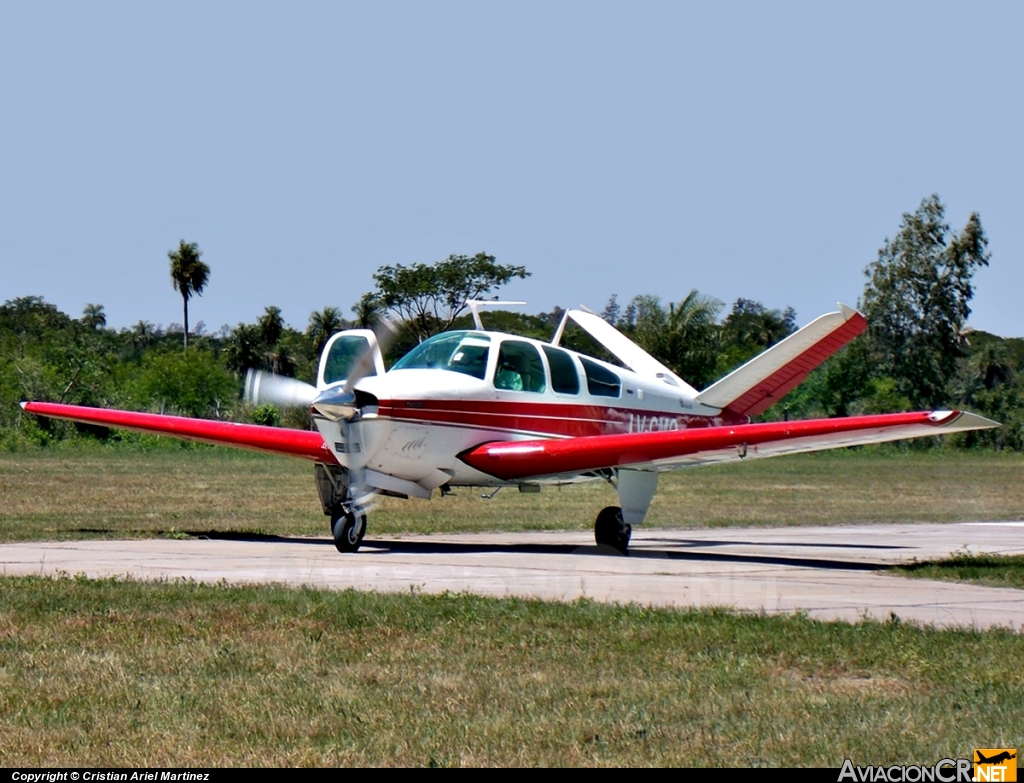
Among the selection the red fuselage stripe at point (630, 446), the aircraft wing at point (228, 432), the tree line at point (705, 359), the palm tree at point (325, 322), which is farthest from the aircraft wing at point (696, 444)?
the palm tree at point (325, 322)

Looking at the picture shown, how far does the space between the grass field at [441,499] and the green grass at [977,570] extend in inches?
295

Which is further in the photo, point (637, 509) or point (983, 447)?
point (983, 447)

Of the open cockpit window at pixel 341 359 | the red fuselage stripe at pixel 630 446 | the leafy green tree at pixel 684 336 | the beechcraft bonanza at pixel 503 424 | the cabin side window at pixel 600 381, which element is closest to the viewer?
the red fuselage stripe at pixel 630 446

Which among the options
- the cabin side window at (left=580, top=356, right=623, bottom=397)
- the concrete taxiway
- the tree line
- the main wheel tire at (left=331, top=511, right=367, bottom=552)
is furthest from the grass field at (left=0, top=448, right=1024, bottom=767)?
the tree line

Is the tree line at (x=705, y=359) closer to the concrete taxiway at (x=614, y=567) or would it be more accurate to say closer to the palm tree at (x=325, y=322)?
the palm tree at (x=325, y=322)

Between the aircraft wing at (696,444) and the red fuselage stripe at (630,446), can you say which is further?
the red fuselage stripe at (630,446)

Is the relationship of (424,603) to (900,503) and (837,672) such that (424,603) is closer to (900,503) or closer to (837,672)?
(837,672)

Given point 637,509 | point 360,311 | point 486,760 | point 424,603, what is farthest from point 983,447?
point 486,760

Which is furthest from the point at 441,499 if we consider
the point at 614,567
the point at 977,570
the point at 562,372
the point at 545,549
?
the point at 977,570

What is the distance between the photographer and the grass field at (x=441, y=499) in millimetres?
20797

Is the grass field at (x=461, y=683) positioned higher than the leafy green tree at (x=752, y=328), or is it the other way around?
the leafy green tree at (x=752, y=328)

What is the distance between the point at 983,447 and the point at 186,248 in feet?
157

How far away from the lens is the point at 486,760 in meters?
5.83

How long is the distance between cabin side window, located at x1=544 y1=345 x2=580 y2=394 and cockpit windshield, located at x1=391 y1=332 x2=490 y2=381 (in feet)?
3.65
